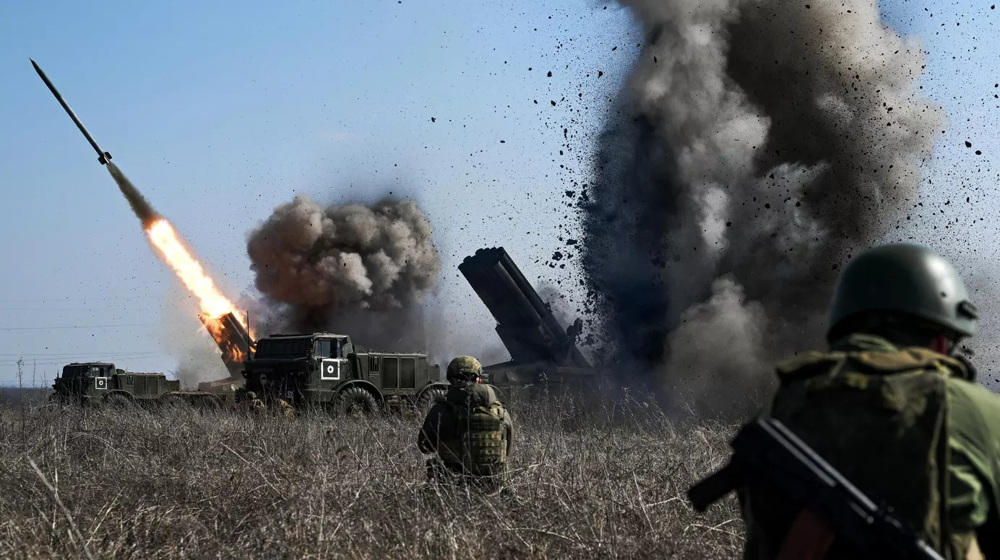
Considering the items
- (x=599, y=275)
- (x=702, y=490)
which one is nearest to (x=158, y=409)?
(x=599, y=275)

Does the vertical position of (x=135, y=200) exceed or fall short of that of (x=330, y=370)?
it exceeds it

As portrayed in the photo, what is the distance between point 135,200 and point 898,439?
21.5m

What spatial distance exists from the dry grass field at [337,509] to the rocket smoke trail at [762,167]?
11183 mm

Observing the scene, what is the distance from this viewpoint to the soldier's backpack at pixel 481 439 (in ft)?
22.8

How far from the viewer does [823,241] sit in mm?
20328

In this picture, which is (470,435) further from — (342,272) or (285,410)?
(342,272)

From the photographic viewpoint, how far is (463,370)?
725 centimetres

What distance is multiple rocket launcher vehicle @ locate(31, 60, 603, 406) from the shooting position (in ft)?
65.7

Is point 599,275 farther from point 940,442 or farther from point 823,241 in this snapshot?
point 940,442

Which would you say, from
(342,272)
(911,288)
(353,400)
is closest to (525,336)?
(353,400)

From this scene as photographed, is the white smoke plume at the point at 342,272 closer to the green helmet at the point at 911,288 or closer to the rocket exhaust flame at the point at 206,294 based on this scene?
the rocket exhaust flame at the point at 206,294

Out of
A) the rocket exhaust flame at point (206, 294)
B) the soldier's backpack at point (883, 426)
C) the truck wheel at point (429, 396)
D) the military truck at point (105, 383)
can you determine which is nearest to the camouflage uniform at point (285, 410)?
the truck wheel at point (429, 396)

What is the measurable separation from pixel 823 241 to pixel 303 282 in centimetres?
1479

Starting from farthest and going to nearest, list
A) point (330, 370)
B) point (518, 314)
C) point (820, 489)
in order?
point (518, 314)
point (330, 370)
point (820, 489)
